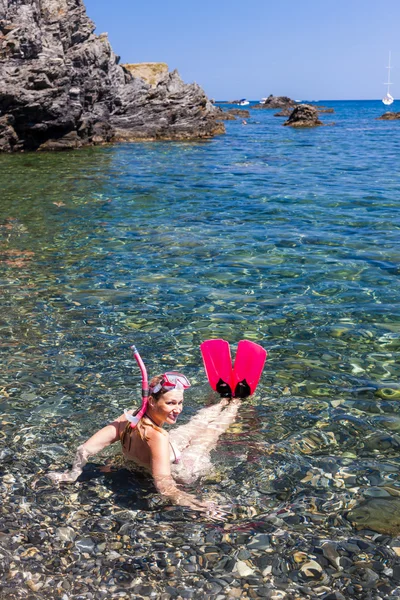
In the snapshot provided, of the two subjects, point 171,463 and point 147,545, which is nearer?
point 147,545

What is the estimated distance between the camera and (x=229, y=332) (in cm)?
809

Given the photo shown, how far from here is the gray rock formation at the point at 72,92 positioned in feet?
104

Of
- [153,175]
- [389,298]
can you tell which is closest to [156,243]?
[389,298]

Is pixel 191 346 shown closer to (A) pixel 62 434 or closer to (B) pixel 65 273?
(A) pixel 62 434

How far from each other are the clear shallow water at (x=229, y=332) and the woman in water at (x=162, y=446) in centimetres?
16

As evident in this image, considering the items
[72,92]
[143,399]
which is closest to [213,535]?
[143,399]

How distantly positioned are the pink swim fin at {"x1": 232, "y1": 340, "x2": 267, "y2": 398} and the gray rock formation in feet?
93.3

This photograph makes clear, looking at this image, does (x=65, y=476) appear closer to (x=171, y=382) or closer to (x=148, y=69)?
(x=171, y=382)

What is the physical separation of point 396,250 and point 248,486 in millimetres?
8151

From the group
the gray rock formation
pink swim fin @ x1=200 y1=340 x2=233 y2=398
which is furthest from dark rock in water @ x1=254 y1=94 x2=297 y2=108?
pink swim fin @ x1=200 y1=340 x2=233 y2=398

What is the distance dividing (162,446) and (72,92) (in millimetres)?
32768

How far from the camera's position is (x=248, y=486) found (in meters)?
5.02

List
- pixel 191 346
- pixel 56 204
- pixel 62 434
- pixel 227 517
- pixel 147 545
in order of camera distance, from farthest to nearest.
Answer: pixel 56 204 < pixel 191 346 < pixel 62 434 < pixel 227 517 < pixel 147 545

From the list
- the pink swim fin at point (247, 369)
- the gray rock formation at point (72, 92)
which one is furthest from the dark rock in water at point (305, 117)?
the pink swim fin at point (247, 369)
